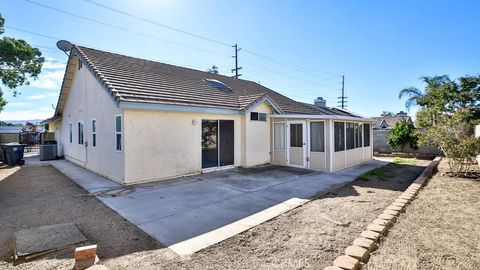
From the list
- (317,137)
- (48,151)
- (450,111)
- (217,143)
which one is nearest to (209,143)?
(217,143)

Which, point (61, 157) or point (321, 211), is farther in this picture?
point (61, 157)

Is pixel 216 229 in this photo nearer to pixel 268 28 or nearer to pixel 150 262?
pixel 150 262

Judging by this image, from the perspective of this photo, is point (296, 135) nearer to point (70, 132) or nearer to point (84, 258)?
point (84, 258)

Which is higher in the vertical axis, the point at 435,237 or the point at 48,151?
the point at 48,151

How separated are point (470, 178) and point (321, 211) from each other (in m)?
7.75

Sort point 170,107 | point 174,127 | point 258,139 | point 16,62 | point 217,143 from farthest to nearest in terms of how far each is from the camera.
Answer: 1. point 16,62
2. point 258,139
3. point 217,143
4. point 174,127
5. point 170,107

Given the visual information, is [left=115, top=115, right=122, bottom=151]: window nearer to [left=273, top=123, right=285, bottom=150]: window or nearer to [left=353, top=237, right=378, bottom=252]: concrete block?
[left=273, top=123, right=285, bottom=150]: window

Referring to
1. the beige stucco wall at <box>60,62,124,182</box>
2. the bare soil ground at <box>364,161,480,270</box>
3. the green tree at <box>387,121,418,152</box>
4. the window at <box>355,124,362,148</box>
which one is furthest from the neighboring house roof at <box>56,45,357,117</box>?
the green tree at <box>387,121,418,152</box>

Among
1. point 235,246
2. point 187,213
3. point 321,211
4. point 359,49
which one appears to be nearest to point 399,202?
point 321,211

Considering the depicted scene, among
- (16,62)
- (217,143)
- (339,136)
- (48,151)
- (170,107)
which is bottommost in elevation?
(48,151)

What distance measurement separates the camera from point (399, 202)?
614 centimetres

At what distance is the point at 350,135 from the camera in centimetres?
1305

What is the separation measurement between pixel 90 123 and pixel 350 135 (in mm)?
12748

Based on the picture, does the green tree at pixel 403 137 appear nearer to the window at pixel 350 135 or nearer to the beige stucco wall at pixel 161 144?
the window at pixel 350 135
